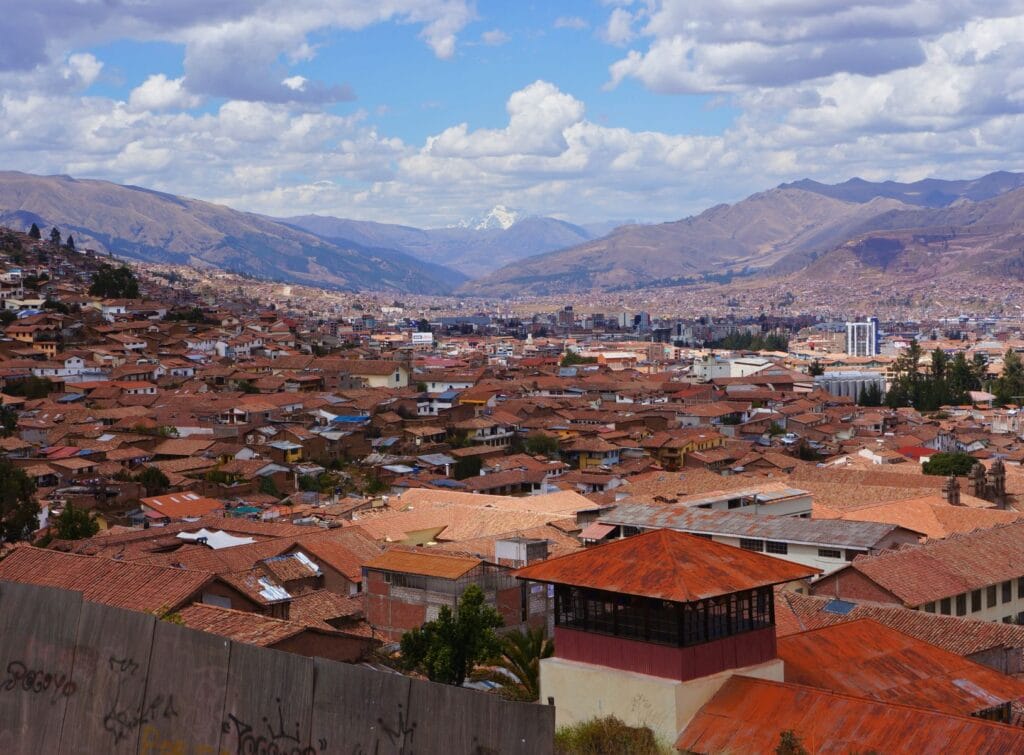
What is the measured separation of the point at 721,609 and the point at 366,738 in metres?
4.47

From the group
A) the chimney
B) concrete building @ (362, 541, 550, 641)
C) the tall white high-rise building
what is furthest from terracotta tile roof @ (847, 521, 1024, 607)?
the tall white high-rise building

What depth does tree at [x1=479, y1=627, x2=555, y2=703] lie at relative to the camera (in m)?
14.4

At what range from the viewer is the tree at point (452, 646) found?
14930mm

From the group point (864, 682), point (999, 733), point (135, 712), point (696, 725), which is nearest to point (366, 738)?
point (135, 712)

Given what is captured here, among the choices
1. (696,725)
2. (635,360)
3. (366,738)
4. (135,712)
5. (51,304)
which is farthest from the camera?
(635,360)

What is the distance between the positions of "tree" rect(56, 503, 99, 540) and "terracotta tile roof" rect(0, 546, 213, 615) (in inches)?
448

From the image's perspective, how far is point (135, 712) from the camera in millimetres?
8820

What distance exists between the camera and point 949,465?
145ft

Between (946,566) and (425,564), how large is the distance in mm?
8607

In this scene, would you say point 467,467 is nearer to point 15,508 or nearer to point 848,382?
point 15,508

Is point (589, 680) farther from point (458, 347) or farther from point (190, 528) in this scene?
point (458, 347)

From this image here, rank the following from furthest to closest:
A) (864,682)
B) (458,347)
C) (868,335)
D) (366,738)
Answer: (868,335) < (458,347) < (864,682) < (366,738)

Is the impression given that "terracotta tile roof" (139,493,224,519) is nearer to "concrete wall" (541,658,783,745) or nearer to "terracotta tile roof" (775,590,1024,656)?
"terracotta tile roof" (775,590,1024,656)

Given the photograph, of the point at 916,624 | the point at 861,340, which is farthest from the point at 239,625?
the point at 861,340
